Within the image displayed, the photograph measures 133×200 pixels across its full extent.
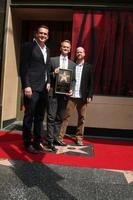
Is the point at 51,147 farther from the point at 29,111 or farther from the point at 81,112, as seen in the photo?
the point at 81,112

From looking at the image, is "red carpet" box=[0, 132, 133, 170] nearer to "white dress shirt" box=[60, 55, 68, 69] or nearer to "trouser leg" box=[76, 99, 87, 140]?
"trouser leg" box=[76, 99, 87, 140]

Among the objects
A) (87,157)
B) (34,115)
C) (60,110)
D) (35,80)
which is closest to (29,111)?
(34,115)

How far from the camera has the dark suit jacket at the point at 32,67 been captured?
5.59 metres

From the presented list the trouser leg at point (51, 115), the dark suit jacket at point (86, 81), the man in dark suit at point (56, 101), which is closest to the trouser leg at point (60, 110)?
the man in dark suit at point (56, 101)

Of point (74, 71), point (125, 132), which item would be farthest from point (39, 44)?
point (125, 132)

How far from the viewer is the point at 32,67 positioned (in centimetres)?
571

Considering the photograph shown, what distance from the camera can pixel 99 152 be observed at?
21.1 feet

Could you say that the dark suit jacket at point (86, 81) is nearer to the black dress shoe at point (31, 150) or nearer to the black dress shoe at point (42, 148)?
the black dress shoe at point (42, 148)

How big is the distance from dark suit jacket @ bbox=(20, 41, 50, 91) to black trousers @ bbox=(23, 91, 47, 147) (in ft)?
0.53

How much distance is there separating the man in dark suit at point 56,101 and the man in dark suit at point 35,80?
27cm

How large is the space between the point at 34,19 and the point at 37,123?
3.31 m

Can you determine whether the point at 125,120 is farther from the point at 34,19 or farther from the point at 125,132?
the point at 34,19

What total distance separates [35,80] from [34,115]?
574 mm

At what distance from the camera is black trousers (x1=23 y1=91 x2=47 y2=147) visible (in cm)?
575
